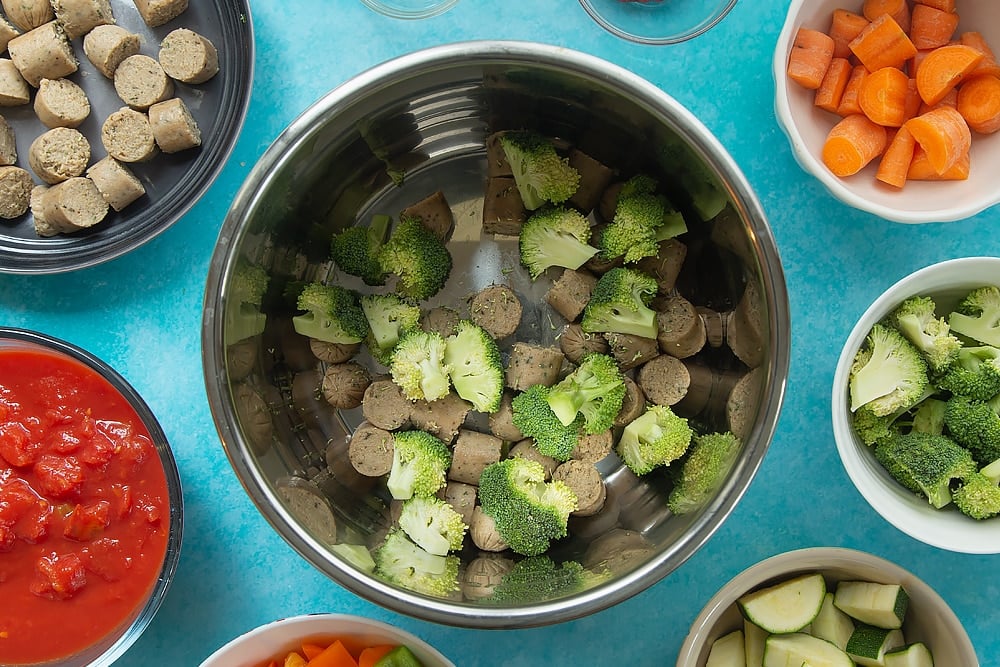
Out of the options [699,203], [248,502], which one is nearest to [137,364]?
[248,502]

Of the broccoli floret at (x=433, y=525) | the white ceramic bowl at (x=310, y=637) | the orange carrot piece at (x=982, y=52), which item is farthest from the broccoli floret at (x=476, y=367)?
the orange carrot piece at (x=982, y=52)

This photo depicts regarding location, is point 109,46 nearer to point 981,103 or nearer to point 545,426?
point 545,426

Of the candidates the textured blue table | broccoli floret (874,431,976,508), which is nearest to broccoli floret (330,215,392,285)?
the textured blue table

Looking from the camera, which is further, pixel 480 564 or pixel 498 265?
pixel 498 265

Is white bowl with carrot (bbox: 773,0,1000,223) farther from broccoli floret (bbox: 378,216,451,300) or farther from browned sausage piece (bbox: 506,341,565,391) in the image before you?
broccoli floret (bbox: 378,216,451,300)

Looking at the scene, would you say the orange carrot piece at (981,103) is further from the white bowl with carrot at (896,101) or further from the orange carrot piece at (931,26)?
the orange carrot piece at (931,26)

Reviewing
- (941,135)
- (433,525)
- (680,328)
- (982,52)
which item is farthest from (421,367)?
(982,52)

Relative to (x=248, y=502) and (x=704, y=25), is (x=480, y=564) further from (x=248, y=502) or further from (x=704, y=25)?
(x=704, y=25)
